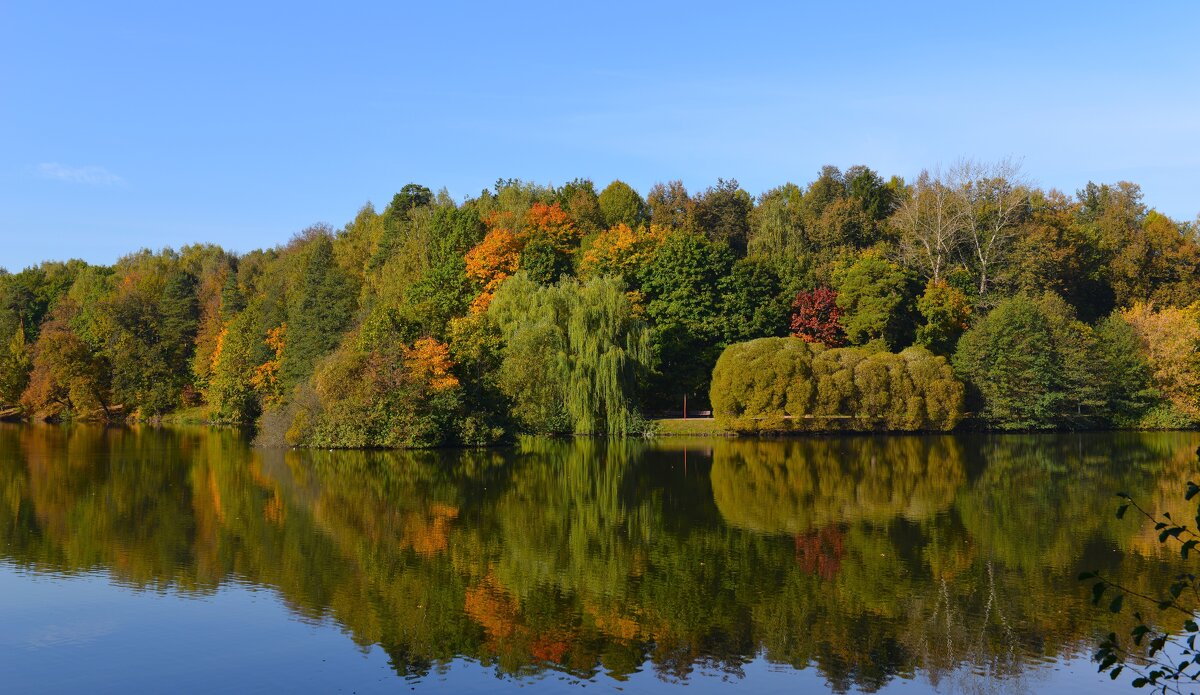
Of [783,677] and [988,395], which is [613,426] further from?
[783,677]

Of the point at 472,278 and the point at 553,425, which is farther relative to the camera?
the point at 472,278

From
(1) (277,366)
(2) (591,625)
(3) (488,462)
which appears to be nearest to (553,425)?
(3) (488,462)

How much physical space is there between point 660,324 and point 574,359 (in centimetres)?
892

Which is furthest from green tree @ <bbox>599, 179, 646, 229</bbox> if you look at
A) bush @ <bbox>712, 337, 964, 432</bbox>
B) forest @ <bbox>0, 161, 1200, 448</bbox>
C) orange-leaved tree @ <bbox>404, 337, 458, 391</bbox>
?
orange-leaved tree @ <bbox>404, 337, 458, 391</bbox>

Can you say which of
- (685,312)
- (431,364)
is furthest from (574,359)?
(685,312)

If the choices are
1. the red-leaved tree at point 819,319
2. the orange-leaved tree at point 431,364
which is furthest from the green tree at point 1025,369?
the orange-leaved tree at point 431,364

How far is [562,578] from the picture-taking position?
51.8 ft

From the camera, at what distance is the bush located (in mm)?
47656

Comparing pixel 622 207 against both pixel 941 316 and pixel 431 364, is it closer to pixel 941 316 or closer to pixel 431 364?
pixel 941 316

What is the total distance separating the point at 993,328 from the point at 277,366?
41554 mm

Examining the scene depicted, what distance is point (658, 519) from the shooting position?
2164 centimetres

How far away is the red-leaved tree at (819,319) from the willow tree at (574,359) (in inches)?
463

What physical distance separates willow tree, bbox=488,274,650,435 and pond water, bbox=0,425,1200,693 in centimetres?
1310

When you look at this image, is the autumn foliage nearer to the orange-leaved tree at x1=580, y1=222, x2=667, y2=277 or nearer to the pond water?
the orange-leaved tree at x1=580, y1=222, x2=667, y2=277
